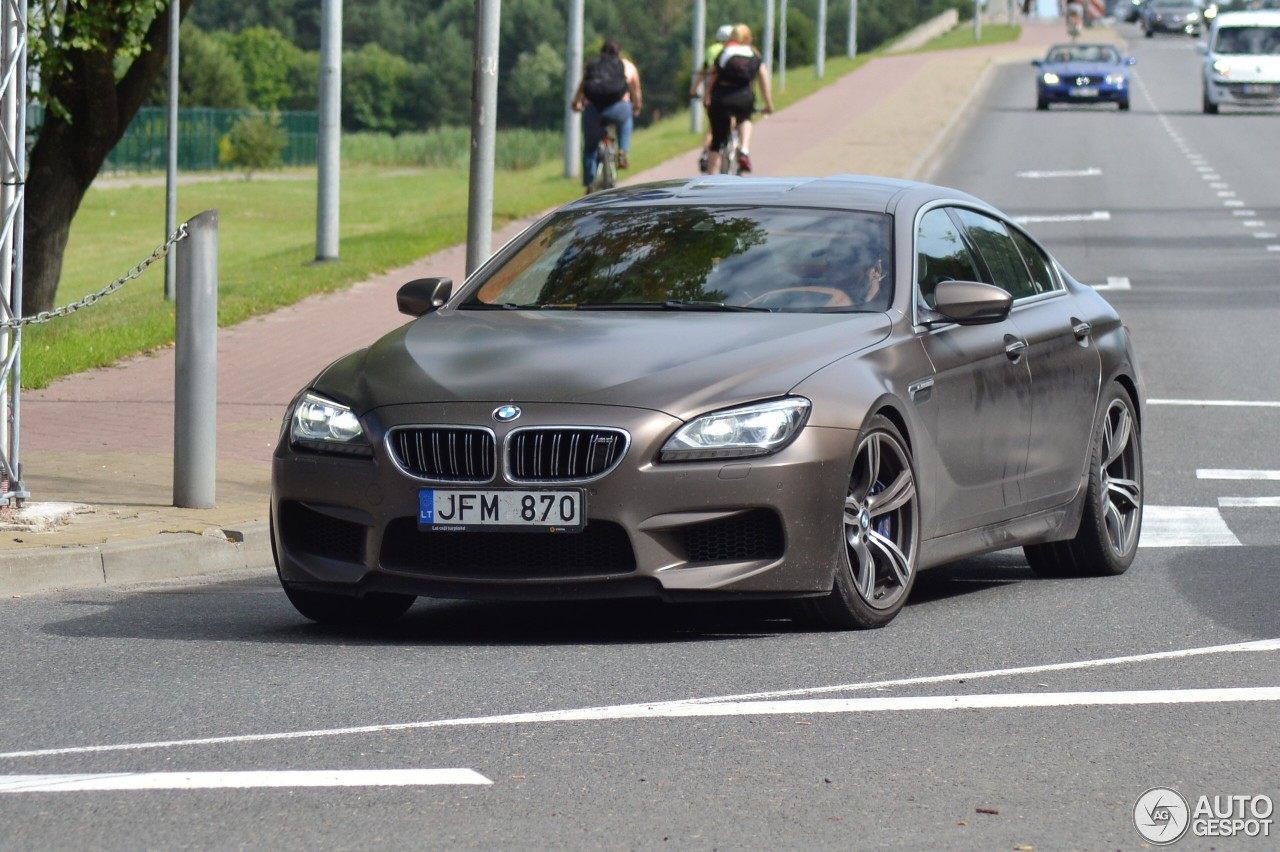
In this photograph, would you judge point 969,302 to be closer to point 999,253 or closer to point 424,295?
point 999,253

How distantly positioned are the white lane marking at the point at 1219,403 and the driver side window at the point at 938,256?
24.2ft

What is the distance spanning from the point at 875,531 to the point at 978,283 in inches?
43.0

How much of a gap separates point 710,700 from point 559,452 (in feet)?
3.51

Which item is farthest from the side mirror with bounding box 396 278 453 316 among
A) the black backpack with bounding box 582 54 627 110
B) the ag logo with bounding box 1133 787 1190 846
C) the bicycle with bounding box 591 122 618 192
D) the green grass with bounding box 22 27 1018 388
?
the bicycle with bounding box 591 122 618 192

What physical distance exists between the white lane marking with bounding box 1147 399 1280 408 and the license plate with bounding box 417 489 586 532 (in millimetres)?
9441

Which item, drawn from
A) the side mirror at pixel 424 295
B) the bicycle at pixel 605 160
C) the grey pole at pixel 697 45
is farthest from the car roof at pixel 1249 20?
the side mirror at pixel 424 295

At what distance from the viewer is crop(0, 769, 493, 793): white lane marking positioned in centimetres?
513

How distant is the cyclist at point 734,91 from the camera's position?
26.7 metres

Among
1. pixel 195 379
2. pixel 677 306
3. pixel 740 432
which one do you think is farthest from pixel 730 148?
pixel 740 432

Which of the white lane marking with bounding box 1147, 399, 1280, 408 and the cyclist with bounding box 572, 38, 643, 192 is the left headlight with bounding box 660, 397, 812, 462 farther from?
the cyclist with bounding box 572, 38, 643, 192

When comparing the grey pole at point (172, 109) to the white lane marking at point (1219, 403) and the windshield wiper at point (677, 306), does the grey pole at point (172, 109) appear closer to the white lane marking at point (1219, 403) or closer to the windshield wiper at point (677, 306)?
the white lane marking at point (1219, 403)

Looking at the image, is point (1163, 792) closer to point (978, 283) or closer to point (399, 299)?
point (978, 283)

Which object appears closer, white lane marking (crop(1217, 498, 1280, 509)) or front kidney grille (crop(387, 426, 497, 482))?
front kidney grille (crop(387, 426, 497, 482))

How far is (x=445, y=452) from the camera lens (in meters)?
7.00
